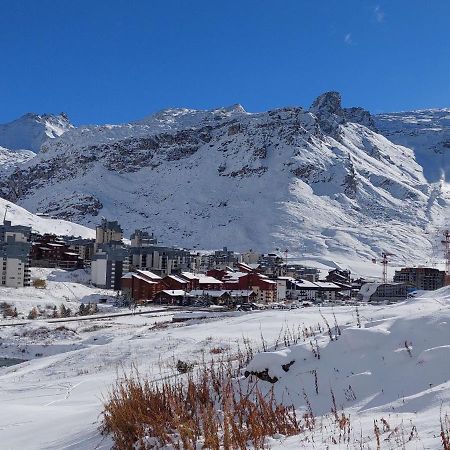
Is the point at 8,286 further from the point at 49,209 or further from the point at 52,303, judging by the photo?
the point at 49,209

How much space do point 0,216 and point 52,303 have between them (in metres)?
62.6

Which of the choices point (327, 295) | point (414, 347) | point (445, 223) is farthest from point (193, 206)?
point (414, 347)

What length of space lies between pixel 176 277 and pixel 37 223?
59463mm

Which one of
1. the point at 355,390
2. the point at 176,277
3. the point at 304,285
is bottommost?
the point at 304,285

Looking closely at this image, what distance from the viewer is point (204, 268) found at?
107375mm

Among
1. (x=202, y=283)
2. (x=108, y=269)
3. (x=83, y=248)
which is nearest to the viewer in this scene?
(x=108, y=269)

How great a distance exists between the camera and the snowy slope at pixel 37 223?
112100mm

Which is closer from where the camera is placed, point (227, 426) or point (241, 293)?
point (227, 426)

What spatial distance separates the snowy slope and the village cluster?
1509 cm

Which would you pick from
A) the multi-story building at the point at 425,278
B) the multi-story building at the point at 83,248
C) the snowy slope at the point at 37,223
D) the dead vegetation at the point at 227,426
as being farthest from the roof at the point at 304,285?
the dead vegetation at the point at 227,426

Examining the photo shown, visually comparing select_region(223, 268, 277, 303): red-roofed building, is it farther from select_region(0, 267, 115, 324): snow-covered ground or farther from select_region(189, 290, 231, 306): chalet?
select_region(0, 267, 115, 324): snow-covered ground

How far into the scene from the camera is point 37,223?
388 ft

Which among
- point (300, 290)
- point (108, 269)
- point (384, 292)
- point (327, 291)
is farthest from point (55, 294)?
point (384, 292)

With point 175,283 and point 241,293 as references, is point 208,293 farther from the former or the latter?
point 175,283
